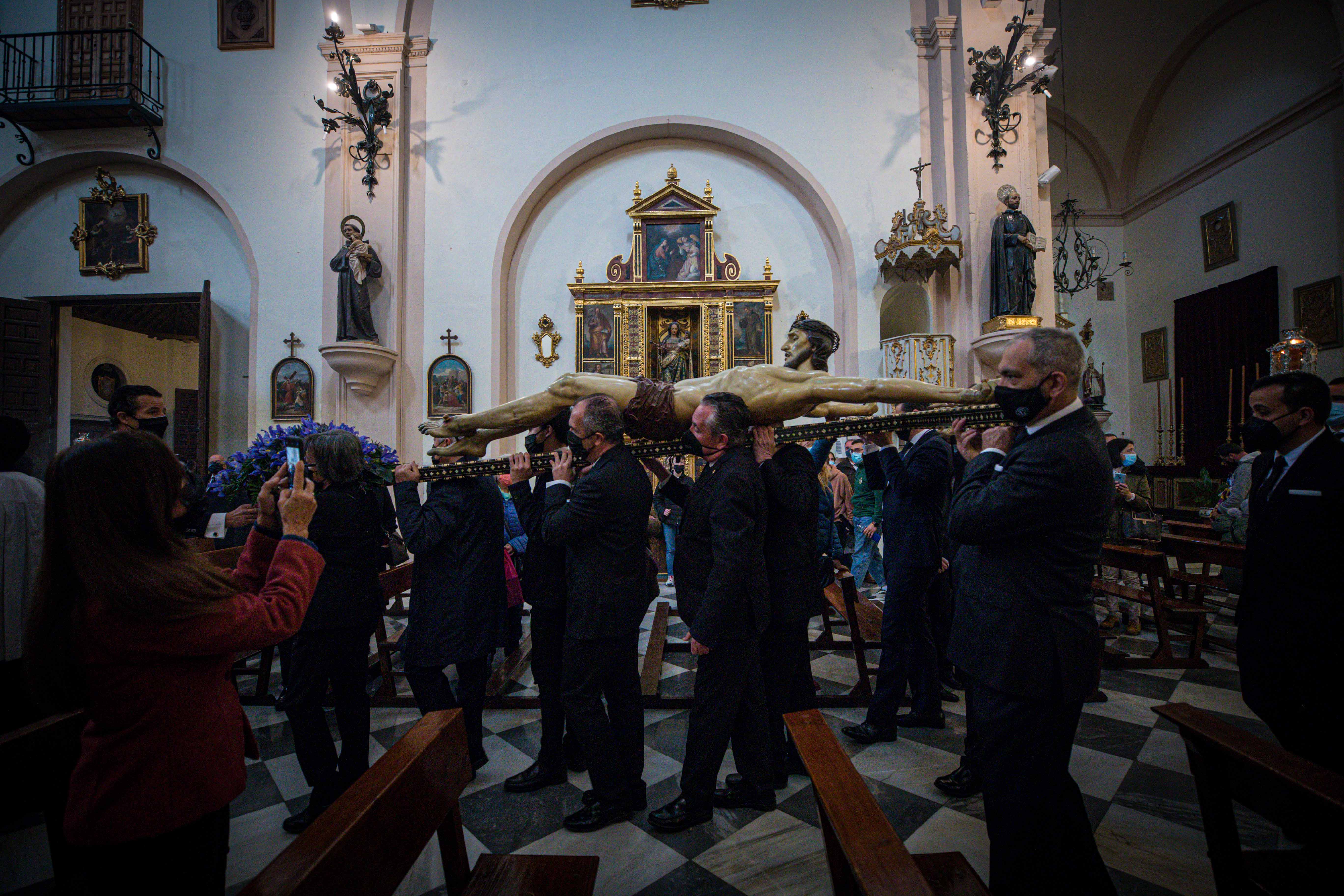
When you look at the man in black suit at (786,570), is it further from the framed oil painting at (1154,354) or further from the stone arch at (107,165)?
the framed oil painting at (1154,354)

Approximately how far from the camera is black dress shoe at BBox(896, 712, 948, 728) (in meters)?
3.20

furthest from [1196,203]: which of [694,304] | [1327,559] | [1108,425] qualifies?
[1327,559]

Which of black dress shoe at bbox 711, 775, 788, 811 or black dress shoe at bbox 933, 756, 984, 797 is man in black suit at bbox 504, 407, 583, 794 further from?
black dress shoe at bbox 933, 756, 984, 797

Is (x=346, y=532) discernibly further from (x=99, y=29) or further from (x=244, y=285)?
(x=99, y=29)

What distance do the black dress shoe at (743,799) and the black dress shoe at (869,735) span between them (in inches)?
29.3

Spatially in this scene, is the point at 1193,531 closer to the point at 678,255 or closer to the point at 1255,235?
the point at 1255,235

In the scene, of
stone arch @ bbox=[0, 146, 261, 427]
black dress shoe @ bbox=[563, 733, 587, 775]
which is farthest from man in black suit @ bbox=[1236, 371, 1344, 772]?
stone arch @ bbox=[0, 146, 261, 427]

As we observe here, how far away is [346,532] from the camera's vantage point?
8.09 feet

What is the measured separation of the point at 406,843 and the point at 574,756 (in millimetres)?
1738

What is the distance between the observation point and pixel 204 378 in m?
8.09

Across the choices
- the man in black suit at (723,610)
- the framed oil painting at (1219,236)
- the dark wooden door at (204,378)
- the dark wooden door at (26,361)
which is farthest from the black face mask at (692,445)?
the framed oil painting at (1219,236)

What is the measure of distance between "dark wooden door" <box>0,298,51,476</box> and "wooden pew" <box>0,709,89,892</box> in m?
10.2

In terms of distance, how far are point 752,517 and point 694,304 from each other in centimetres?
661

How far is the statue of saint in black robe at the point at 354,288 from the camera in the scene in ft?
25.7
